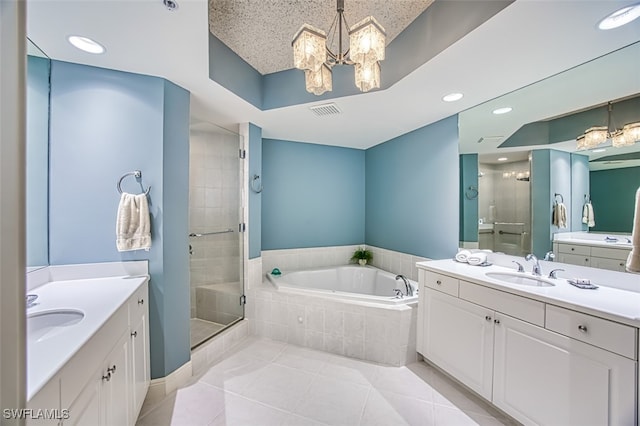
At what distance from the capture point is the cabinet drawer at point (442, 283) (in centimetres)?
191

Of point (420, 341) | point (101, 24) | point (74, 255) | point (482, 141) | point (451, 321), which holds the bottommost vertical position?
point (420, 341)

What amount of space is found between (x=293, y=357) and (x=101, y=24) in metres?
2.68

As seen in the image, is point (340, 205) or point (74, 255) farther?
point (340, 205)

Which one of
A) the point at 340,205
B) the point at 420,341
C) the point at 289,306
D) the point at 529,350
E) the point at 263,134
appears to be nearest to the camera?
the point at 529,350

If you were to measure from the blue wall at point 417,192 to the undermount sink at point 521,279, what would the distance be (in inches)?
22.2

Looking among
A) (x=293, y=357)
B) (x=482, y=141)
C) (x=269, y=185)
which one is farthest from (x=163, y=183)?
(x=482, y=141)

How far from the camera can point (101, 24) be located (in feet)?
4.28

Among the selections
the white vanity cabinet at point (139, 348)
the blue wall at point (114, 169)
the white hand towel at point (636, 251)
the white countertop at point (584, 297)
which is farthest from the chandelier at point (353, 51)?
the white vanity cabinet at point (139, 348)

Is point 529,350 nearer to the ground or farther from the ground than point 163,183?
nearer to the ground

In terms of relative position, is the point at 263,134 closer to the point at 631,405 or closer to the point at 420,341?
the point at 420,341

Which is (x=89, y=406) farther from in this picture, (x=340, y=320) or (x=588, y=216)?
(x=588, y=216)

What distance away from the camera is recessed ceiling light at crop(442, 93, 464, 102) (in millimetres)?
2014

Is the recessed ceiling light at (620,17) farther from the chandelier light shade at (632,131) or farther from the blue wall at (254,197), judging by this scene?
the blue wall at (254,197)

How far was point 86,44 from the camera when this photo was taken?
4.83 feet
